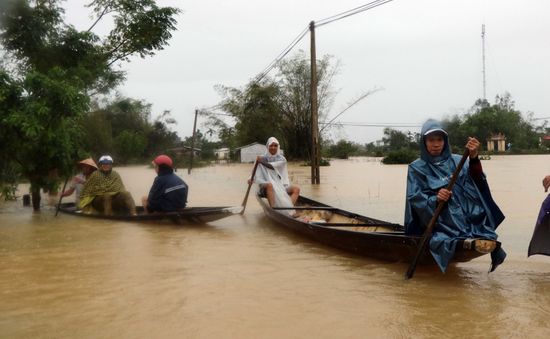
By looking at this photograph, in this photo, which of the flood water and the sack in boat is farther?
the sack in boat

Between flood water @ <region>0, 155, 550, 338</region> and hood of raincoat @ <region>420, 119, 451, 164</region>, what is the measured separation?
1092 mm

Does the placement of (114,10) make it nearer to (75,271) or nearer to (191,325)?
(75,271)

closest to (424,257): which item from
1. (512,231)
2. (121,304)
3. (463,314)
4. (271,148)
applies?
(463,314)

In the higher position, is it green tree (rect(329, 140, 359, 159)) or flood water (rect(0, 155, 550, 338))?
green tree (rect(329, 140, 359, 159))

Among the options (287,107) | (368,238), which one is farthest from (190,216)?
(287,107)

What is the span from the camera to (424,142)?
478 centimetres

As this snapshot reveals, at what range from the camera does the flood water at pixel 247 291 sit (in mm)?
3721

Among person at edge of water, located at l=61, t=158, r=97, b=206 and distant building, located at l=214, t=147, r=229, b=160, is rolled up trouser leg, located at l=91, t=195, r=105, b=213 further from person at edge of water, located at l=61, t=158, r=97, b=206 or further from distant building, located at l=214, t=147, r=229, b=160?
distant building, located at l=214, t=147, r=229, b=160

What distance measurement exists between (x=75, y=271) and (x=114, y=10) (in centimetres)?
970

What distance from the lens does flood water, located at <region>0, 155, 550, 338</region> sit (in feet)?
12.2

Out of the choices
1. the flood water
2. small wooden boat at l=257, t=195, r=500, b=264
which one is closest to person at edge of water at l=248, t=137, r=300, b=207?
small wooden boat at l=257, t=195, r=500, b=264

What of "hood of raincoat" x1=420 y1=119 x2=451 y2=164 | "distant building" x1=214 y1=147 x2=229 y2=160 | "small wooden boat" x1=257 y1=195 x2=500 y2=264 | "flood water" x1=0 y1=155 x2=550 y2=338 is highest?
"distant building" x1=214 y1=147 x2=229 y2=160

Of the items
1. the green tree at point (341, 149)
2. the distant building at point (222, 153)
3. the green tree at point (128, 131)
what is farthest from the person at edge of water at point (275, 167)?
the green tree at point (341, 149)

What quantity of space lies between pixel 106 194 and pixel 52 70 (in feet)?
7.61
